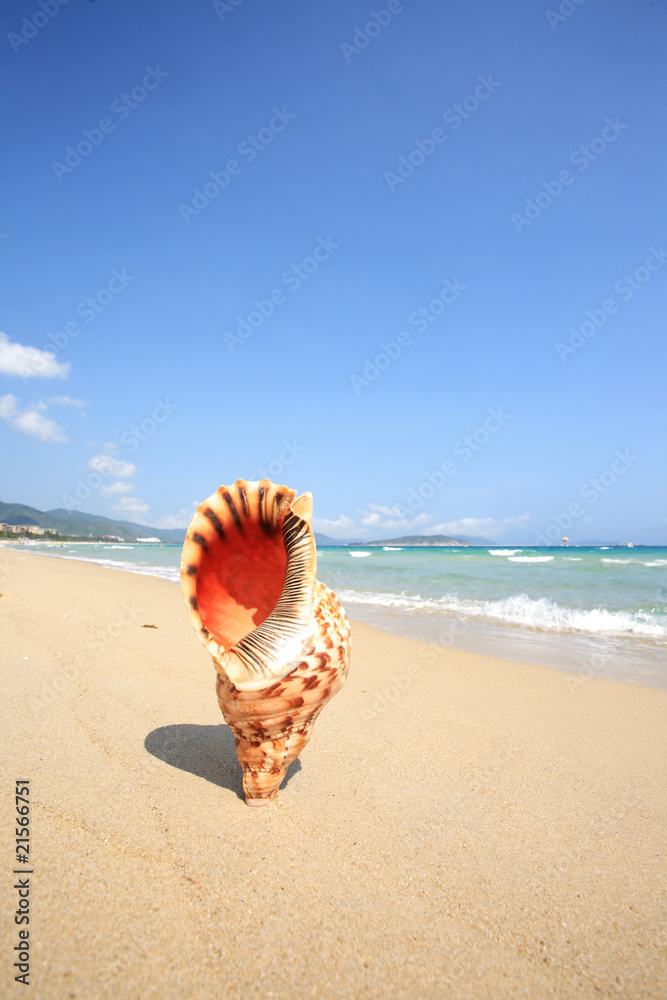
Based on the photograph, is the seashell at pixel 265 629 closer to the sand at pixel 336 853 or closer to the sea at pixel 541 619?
the sand at pixel 336 853

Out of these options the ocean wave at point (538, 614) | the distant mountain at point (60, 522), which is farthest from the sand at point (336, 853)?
the distant mountain at point (60, 522)

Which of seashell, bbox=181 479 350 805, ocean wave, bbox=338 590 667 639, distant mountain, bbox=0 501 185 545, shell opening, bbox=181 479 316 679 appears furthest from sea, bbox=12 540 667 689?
distant mountain, bbox=0 501 185 545

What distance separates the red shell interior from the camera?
2.37m

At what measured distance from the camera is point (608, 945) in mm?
1515

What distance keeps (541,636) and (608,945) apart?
6669mm

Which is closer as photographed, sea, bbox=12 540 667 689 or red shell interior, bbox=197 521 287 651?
red shell interior, bbox=197 521 287 651

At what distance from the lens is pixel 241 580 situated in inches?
97.7

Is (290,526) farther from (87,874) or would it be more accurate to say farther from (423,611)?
(423,611)

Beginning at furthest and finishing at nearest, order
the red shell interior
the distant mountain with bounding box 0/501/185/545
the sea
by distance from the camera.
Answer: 1. the distant mountain with bounding box 0/501/185/545
2. the sea
3. the red shell interior

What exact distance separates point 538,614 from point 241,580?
870 centimetres

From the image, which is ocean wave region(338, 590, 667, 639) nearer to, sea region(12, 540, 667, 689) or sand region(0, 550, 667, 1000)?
sea region(12, 540, 667, 689)

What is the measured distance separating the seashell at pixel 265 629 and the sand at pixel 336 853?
321 millimetres

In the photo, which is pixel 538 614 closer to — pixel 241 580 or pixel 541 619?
pixel 541 619

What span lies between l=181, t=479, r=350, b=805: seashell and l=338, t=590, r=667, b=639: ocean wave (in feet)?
23.9
